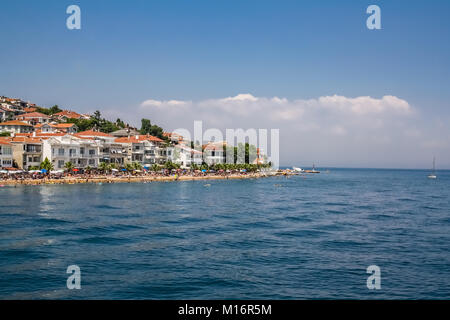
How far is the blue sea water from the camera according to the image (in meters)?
15.2

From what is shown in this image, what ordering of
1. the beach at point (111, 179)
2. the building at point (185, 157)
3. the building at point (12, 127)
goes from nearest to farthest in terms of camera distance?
1. the beach at point (111, 179)
2. the building at point (12, 127)
3. the building at point (185, 157)

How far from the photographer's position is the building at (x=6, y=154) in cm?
6738

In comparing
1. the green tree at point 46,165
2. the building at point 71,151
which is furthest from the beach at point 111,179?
the building at point 71,151

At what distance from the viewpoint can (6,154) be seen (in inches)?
2685

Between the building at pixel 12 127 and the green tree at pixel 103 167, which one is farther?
the building at pixel 12 127

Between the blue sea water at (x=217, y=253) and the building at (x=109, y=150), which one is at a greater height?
the building at (x=109, y=150)

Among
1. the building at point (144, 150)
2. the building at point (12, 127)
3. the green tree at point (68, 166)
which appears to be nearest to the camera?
the green tree at point (68, 166)

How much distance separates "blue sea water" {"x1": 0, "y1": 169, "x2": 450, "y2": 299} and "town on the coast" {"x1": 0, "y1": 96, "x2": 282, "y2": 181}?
117 feet
